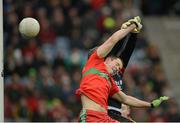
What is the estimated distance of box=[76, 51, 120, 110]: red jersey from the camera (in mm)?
10383

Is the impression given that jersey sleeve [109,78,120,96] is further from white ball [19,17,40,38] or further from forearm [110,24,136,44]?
white ball [19,17,40,38]

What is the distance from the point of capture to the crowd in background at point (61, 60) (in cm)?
1756

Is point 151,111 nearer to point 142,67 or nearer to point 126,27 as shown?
point 142,67

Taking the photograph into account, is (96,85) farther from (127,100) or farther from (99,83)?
(127,100)

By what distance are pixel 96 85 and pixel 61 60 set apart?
8.41 meters

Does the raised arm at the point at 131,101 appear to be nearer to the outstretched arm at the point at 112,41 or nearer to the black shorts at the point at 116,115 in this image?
the black shorts at the point at 116,115

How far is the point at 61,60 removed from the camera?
18.8m

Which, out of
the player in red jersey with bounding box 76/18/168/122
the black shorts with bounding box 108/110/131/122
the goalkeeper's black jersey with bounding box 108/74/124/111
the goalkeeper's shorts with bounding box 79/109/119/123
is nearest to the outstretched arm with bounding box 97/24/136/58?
the player in red jersey with bounding box 76/18/168/122

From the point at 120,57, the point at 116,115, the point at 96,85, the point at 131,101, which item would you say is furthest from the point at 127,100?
the point at 96,85

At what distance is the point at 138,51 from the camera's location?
20.1 metres

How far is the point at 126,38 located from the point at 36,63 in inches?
295

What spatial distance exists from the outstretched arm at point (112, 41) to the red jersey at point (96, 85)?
10 centimetres

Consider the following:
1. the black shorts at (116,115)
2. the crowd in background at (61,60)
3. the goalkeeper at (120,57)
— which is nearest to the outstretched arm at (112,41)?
the goalkeeper at (120,57)

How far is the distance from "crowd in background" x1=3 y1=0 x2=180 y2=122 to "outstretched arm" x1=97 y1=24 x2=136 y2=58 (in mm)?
6796
